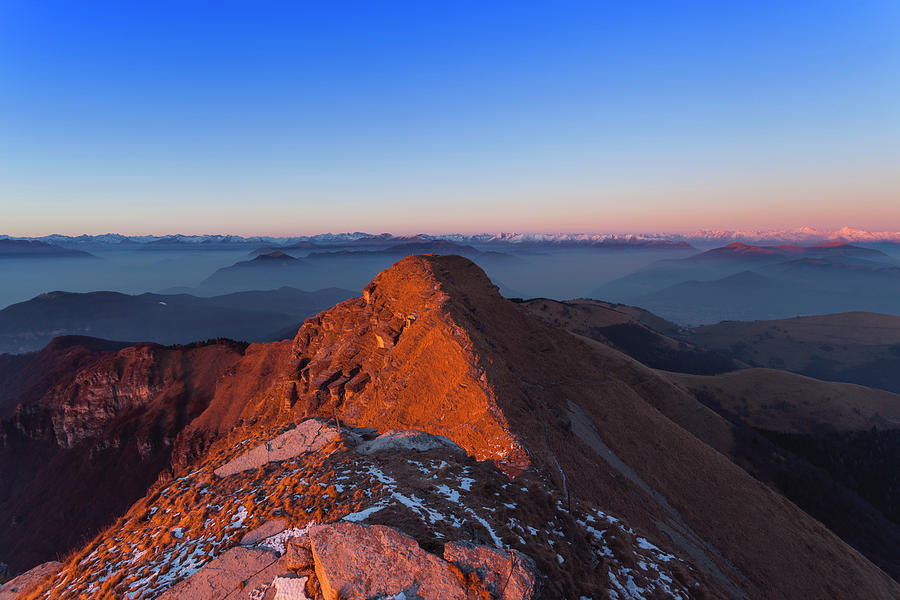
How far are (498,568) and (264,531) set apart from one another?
18.8ft

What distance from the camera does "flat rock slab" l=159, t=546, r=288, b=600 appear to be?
6.83m

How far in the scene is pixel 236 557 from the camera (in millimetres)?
7617

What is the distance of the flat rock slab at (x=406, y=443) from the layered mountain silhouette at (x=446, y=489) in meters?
0.09

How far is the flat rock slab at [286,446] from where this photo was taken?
13.2m

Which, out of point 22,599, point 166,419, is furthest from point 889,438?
point 166,419

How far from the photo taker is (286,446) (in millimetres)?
14312

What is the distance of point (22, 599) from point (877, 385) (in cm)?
22186

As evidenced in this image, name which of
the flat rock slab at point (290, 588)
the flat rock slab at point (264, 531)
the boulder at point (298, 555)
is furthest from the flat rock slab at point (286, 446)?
the flat rock slab at point (290, 588)

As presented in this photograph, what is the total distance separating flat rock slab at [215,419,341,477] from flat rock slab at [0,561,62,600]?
491 cm

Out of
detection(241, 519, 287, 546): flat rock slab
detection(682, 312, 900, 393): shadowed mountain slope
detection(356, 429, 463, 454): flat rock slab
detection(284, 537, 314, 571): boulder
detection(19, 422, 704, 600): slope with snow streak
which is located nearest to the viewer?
detection(284, 537, 314, 571): boulder

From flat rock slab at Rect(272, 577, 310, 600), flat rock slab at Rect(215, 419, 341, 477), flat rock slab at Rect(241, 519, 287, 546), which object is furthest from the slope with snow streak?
flat rock slab at Rect(272, 577, 310, 600)

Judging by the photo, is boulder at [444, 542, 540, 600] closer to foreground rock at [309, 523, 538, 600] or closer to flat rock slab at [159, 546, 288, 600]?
foreground rock at [309, 523, 538, 600]

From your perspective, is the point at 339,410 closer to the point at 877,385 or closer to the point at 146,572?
the point at 146,572

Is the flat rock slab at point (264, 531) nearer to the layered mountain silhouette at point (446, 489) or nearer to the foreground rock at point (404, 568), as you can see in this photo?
the layered mountain silhouette at point (446, 489)
